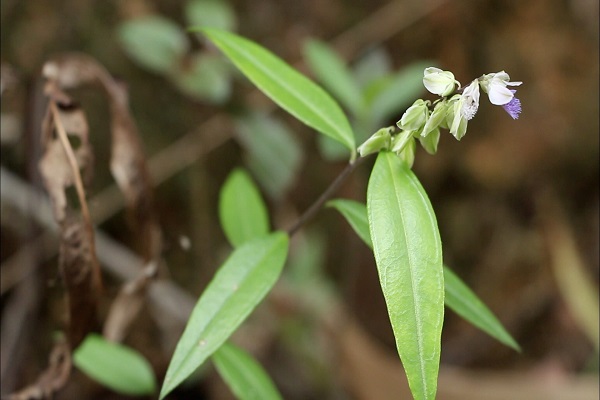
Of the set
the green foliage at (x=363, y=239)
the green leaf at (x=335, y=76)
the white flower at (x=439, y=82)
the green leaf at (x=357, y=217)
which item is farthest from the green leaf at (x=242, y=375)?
the green leaf at (x=335, y=76)

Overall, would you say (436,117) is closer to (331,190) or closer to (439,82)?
(439,82)

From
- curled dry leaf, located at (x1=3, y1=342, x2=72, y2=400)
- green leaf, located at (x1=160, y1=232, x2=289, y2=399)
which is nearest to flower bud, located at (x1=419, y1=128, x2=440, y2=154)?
green leaf, located at (x1=160, y1=232, x2=289, y2=399)

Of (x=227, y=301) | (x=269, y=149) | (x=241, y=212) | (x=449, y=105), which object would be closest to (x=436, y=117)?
(x=449, y=105)

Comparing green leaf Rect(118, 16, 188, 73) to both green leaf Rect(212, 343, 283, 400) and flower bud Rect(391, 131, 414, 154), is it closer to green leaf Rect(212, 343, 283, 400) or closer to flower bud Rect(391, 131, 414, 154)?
green leaf Rect(212, 343, 283, 400)

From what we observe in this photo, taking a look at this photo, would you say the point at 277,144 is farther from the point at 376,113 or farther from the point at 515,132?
the point at 515,132

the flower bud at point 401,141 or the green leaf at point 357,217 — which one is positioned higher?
the flower bud at point 401,141

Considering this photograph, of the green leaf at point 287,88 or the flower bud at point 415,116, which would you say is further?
the green leaf at point 287,88

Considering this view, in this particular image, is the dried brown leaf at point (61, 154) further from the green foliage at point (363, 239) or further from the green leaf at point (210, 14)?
the green leaf at point (210, 14)
